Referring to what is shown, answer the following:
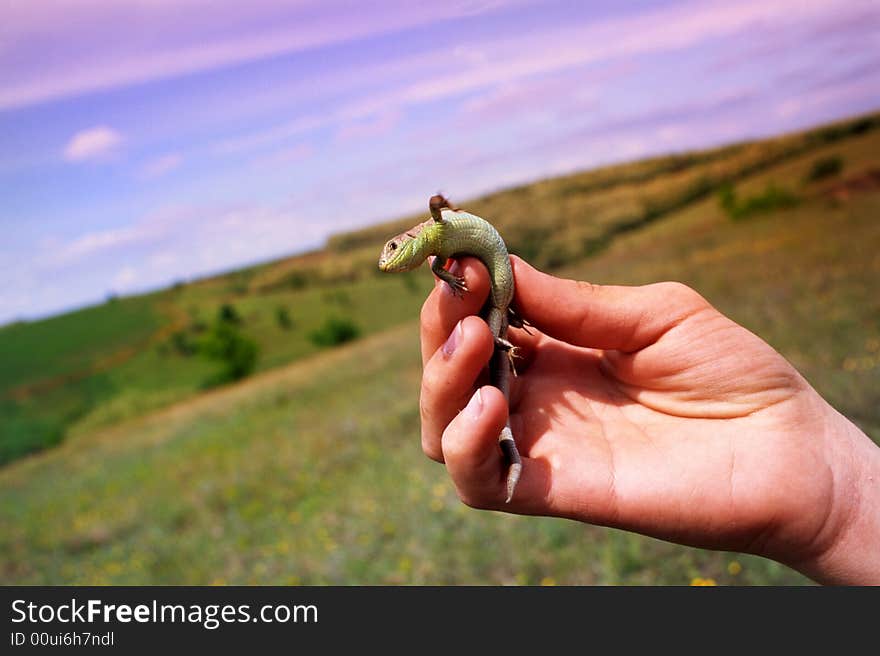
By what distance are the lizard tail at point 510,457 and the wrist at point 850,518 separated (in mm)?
1496

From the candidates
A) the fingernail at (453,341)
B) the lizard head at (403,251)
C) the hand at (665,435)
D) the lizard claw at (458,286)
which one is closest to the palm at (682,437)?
the hand at (665,435)

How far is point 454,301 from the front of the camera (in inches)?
124

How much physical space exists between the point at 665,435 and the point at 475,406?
1.14m

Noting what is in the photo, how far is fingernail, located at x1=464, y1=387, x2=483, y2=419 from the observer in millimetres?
3020

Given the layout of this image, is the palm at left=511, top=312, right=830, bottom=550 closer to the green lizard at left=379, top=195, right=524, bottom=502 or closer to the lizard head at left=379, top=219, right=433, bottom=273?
the green lizard at left=379, top=195, right=524, bottom=502

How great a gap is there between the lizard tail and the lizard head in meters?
0.94

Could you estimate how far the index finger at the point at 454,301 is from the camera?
10.3 feet

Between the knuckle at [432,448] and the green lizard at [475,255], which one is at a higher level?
the green lizard at [475,255]

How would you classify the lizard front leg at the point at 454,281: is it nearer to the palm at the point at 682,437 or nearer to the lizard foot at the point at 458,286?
the lizard foot at the point at 458,286

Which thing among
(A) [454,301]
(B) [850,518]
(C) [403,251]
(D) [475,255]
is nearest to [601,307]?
(D) [475,255]

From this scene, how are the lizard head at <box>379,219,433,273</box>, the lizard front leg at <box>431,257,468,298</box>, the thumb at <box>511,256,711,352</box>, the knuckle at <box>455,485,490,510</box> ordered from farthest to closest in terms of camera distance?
the thumb at <box>511,256,711,352</box>, the knuckle at <box>455,485,490,510</box>, the lizard front leg at <box>431,257,468,298</box>, the lizard head at <box>379,219,433,273</box>

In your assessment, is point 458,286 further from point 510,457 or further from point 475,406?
point 510,457

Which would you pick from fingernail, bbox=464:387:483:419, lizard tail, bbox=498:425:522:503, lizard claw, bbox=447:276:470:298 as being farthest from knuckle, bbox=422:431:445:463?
lizard claw, bbox=447:276:470:298
